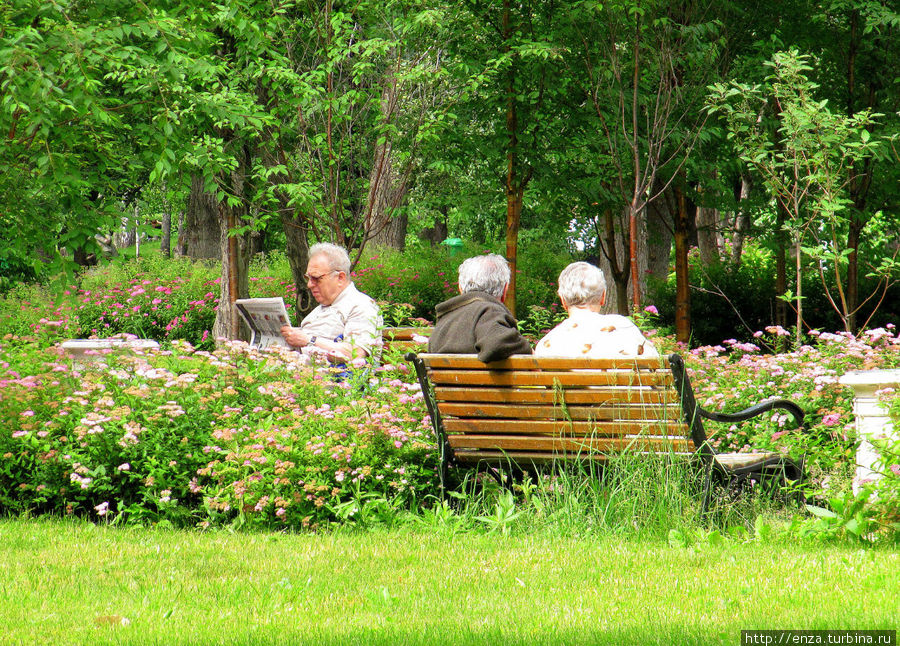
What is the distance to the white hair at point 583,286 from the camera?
498 centimetres

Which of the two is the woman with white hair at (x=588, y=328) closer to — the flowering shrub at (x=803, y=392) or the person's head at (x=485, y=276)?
the person's head at (x=485, y=276)

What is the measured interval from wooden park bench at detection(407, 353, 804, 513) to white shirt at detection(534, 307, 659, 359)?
0.37m

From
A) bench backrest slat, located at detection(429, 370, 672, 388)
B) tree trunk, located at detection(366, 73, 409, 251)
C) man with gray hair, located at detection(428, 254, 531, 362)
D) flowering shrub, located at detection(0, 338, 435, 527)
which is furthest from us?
tree trunk, located at detection(366, 73, 409, 251)

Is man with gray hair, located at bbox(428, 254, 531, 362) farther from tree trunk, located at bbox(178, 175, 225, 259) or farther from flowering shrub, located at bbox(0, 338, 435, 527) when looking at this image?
tree trunk, located at bbox(178, 175, 225, 259)

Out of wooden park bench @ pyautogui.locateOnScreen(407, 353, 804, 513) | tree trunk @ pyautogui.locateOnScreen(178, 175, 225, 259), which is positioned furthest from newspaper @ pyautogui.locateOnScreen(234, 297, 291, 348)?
tree trunk @ pyautogui.locateOnScreen(178, 175, 225, 259)

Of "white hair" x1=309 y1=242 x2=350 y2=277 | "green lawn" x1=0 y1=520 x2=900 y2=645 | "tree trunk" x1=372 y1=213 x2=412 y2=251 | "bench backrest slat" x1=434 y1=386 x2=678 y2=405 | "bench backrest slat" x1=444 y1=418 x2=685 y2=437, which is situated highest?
"tree trunk" x1=372 y1=213 x2=412 y2=251

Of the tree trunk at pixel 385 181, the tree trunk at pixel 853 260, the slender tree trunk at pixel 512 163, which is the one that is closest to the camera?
the tree trunk at pixel 385 181

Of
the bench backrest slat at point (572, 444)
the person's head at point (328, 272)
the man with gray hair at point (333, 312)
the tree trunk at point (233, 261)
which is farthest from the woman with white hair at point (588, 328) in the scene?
the tree trunk at point (233, 261)

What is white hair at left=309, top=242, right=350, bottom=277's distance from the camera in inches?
257

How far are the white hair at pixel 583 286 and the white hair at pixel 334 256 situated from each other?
2037mm

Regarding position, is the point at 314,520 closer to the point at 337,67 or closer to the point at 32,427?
the point at 32,427

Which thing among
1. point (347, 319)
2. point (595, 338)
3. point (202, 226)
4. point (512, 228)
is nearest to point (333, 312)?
point (347, 319)

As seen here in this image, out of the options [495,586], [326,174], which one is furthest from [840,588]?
[326,174]

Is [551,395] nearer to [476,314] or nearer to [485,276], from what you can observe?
[476,314]
